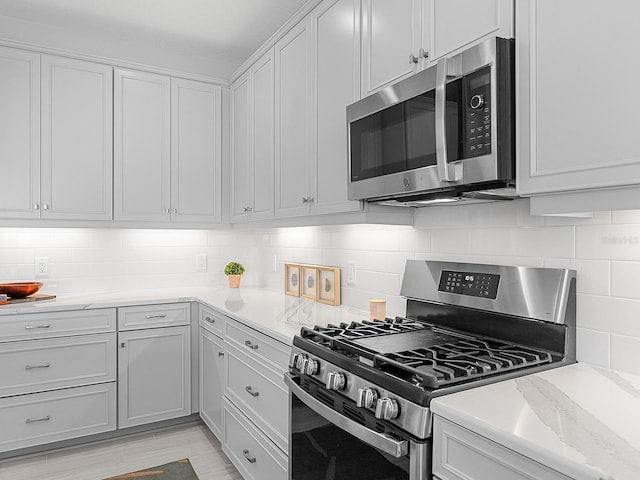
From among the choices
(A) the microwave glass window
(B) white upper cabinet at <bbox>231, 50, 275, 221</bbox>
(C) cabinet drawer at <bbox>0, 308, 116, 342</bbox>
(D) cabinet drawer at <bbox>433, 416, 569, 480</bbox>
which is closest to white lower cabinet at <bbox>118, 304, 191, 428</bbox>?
(C) cabinet drawer at <bbox>0, 308, 116, 342</bbox>

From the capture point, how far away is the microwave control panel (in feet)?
4.44

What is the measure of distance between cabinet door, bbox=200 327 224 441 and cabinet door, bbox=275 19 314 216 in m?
0.92

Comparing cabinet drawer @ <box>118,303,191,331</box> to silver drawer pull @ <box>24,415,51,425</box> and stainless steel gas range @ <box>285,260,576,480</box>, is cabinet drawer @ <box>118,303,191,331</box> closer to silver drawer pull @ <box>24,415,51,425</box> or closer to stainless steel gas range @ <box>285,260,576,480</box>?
silver drawer pull @ <box>24,415,51,425</box>

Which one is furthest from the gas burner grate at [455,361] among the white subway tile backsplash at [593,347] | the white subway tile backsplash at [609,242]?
the white subway tile backsplash at [609,242]

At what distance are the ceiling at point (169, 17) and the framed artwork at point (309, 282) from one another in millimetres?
1687

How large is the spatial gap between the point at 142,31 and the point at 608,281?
3306 millimetres

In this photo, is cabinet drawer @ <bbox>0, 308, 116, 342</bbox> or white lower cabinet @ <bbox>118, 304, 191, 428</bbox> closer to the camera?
cabinet drawer @ <bbox>0, 308, 116, 342</bbox>

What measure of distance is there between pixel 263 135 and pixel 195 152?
2.57 feet

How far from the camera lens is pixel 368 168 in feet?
6.17

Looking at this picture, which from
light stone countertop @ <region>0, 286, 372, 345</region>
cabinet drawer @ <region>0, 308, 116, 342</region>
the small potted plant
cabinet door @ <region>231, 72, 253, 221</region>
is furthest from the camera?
the small potted plant

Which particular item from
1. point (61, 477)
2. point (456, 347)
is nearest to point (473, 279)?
point (456, 347)

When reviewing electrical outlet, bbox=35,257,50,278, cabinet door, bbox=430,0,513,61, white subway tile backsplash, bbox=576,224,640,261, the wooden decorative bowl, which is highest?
cabinet door, bbox=430,0,513,61

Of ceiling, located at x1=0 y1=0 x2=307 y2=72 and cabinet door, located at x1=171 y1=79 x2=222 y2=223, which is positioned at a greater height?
ceiling, located at x1=0 y1=0 x2=307 y2=72

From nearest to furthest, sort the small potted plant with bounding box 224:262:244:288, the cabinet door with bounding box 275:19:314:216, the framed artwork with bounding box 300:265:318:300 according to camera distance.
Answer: the cabinet door with bounding box 275:19:314:216, the framed artwork with bounding box 300:265:318:300, the small potted plant with bounding box 224:262:244:288
